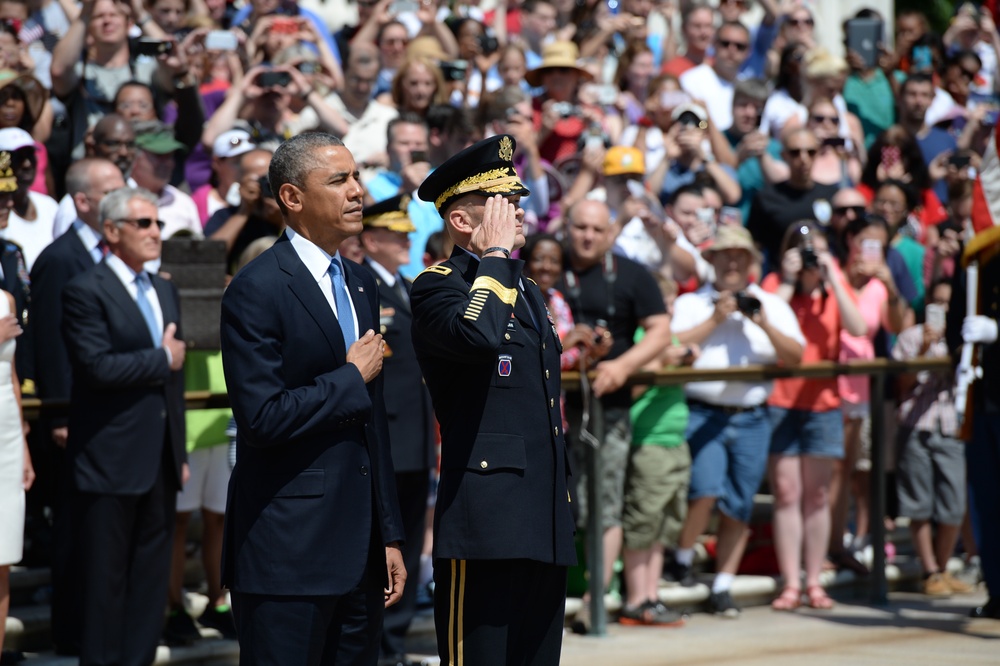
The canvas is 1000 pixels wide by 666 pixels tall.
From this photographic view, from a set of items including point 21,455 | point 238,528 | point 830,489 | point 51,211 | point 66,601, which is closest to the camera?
point 238,528

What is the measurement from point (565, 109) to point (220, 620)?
4.45m

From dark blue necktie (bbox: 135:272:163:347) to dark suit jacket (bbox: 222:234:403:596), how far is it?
2147 millimetres

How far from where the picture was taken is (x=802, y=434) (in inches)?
332

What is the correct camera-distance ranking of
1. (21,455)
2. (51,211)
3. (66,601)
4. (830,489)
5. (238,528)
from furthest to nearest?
(830,489), (51,211), (66,601), (21,455), (238,528)

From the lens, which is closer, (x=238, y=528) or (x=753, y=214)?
(x=238, y=528)

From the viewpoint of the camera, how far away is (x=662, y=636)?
7.50m

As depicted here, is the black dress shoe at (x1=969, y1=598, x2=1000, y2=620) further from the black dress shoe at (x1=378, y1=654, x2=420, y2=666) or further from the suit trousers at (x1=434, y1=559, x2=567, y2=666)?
the suit trousers at (x1=434, y1=559, x2=567, y2=666)

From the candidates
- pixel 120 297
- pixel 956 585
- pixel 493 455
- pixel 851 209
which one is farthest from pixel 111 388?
pixel 956 585

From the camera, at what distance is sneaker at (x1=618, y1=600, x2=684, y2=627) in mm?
7715

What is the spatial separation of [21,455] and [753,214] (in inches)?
221

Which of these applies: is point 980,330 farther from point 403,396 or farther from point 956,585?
point 403,396

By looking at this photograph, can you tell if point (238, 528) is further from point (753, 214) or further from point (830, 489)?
point (753, 214)

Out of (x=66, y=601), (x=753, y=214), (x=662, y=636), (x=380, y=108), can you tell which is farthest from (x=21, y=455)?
(x=753, y=214)

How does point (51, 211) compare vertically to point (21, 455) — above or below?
above
